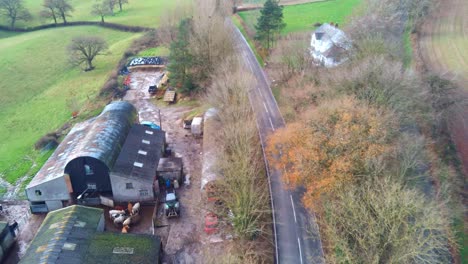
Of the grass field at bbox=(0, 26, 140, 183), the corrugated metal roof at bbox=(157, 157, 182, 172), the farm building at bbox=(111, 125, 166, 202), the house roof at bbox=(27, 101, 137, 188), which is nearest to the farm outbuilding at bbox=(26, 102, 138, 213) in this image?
the house roof at bbox=(27, 101, 137, 188)

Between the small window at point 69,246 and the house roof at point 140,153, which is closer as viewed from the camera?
the small window at point 69,246

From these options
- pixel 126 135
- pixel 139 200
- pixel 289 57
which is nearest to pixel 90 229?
pixel 139 200

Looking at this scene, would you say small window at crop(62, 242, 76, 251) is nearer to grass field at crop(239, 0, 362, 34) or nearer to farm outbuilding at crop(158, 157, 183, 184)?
farm outbuilding at crop(158, 157, 183, 184)

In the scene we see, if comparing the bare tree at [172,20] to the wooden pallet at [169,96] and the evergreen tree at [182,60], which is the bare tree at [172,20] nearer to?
the evergreen tree at [182,60]

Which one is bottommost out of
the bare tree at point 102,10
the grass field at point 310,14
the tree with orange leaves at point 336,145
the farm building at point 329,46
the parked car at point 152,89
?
the parked car at point 152,89

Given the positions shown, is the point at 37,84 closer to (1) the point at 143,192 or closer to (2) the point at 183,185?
(1) the point at 143,192

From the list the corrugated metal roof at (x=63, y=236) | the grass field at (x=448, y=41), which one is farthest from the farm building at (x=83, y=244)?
the grass field at (x=448, y=41)

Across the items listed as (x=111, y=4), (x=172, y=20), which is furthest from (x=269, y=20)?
(x=111, y=4)
